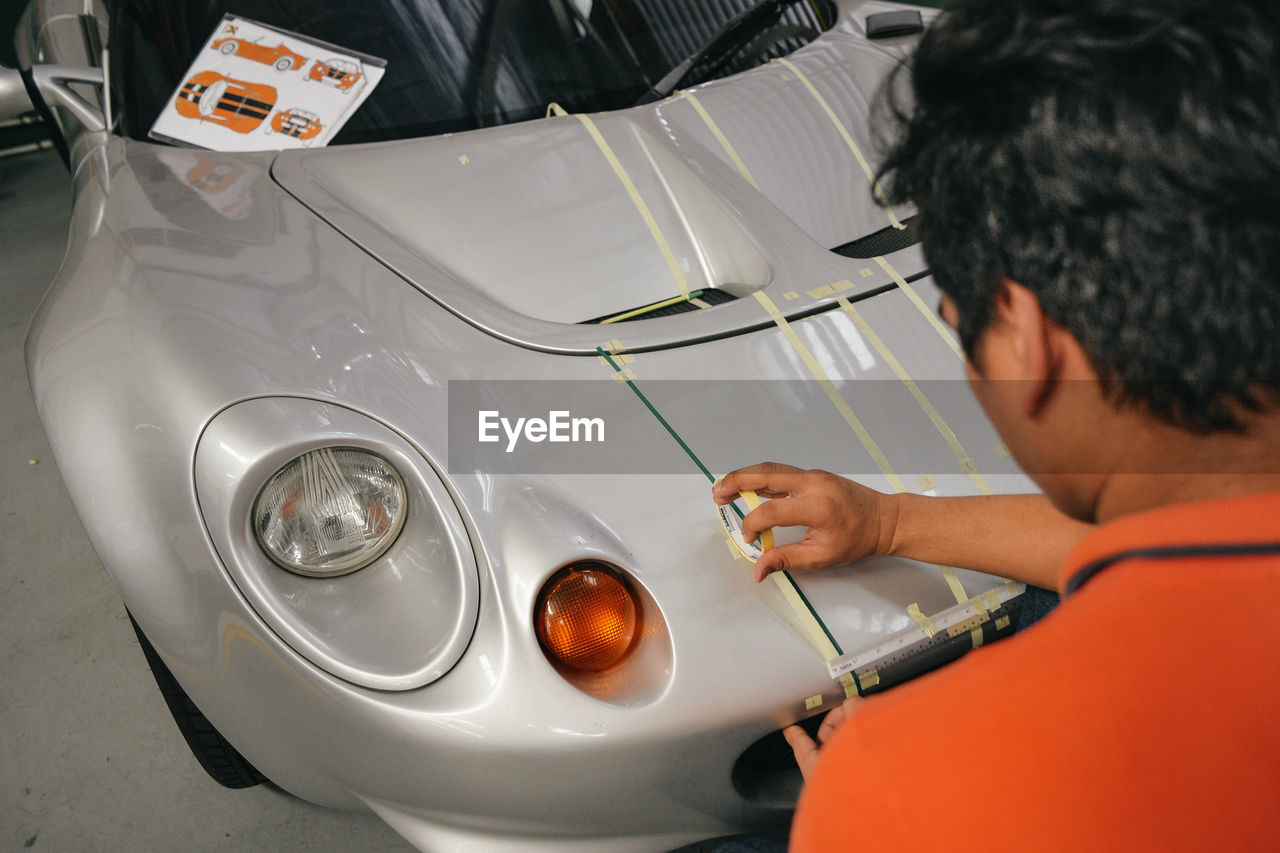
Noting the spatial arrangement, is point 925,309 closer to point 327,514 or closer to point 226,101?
→ point 327,514

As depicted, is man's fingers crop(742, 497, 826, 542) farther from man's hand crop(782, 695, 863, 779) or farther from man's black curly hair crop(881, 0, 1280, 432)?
man's black curly hair crop(881, 0, 1280, 432)

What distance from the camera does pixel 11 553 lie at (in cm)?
189

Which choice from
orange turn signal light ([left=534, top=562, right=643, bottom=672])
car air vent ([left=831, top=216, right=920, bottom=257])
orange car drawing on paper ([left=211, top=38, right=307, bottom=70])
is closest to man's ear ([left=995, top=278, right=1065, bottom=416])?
orange turn signal light ([left=534, top=562, right=643, bottom=672])

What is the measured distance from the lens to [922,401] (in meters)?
1.13

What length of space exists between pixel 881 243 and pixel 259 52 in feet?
3.71

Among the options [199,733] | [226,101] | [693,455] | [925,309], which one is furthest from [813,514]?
[226,101]

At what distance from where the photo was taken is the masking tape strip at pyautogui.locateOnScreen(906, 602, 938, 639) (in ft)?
3.14

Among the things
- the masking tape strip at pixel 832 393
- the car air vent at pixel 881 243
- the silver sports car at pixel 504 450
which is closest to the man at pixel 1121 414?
the silver sports car at pixel 504 450

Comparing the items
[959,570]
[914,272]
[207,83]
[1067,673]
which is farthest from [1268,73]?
[207,83]

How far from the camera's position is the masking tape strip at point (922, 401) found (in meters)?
1.07

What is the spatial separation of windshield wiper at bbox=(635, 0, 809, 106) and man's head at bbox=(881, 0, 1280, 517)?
1.18 m

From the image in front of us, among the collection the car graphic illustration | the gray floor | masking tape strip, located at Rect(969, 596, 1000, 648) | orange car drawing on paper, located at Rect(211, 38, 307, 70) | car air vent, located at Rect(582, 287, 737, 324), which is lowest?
the gray floor

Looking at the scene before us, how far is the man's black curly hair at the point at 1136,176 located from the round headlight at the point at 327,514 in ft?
2.25

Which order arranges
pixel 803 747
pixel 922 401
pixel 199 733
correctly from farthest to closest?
pixel 199 733, pixel 922 401, pixel 803 747
